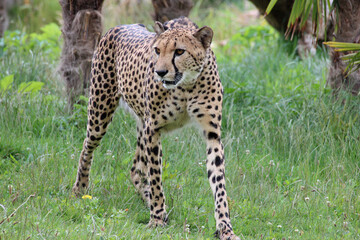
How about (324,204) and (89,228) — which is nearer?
(89,228)

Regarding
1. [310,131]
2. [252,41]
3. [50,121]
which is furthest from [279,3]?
[50,121]

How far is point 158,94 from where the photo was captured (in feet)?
14.0

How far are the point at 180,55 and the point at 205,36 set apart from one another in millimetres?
253

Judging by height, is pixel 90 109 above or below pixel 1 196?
above

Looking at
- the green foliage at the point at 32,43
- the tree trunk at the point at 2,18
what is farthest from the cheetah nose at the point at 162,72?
the tree trunk at the point at 2,18

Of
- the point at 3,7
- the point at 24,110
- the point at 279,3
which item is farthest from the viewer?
the point at 3,7

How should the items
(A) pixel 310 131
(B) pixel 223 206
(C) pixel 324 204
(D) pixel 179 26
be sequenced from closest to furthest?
(B) pixel 223 206 → (D) pixel 179 26 → (C) pixel 324 204 → (A) pixel 310 131

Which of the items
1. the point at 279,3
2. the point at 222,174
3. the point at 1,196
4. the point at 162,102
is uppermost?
the point at 279,3

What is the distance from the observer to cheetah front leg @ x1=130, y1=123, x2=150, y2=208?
4.91 metres

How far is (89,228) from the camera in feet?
12.3

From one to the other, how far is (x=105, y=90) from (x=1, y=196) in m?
1.32

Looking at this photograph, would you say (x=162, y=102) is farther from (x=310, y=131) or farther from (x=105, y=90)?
(x=310, y=131)

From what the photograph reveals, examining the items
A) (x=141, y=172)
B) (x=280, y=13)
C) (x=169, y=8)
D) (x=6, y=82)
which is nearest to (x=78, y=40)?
(x=6, y=82)

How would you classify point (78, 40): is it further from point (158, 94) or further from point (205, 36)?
point (205, 36)
